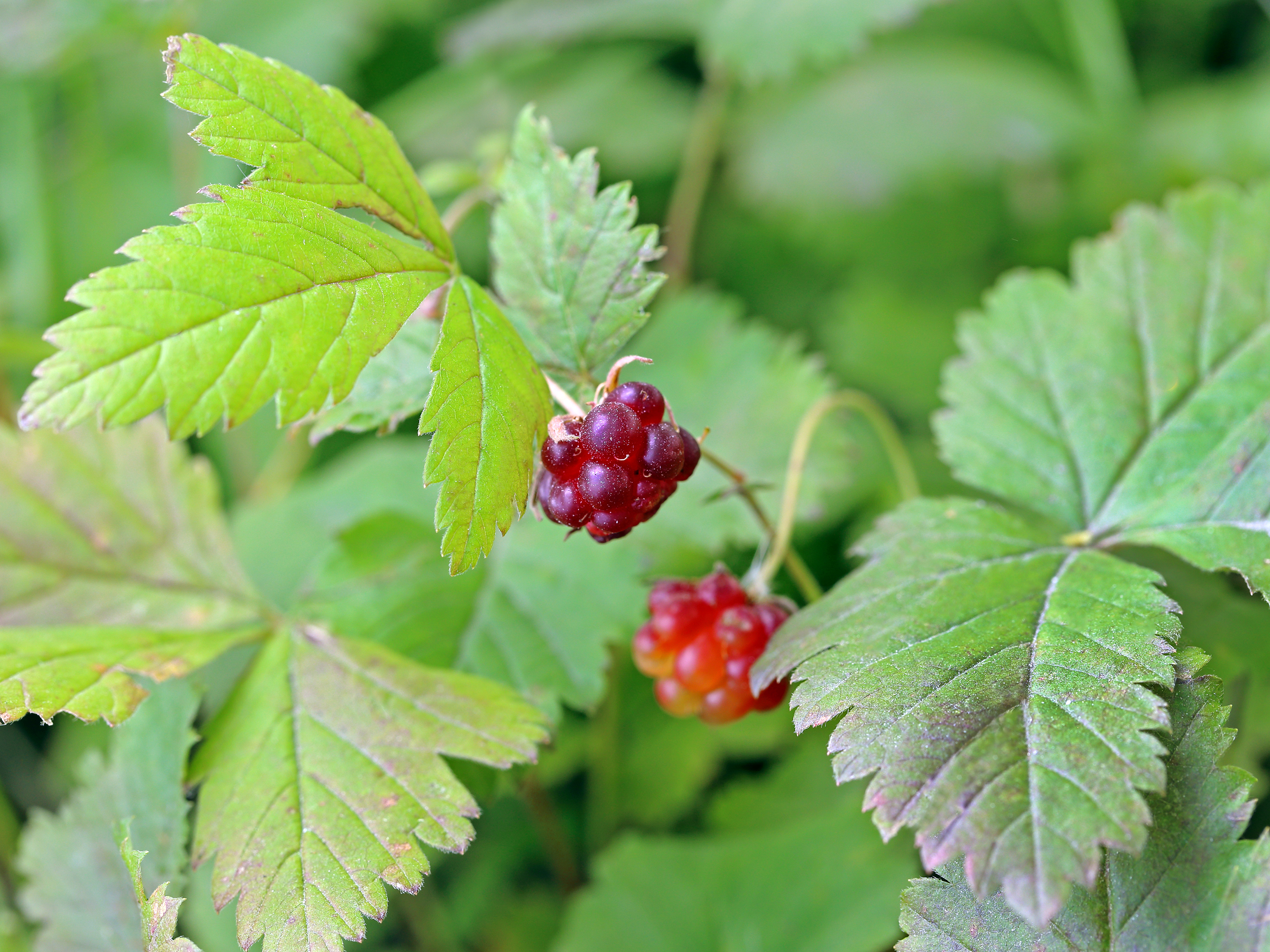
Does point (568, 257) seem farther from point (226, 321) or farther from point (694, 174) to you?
point (694, 174)

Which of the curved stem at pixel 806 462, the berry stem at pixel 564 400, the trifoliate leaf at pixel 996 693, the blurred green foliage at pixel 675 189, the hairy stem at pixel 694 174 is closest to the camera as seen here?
the trifoliate leaf at pixel 996 693

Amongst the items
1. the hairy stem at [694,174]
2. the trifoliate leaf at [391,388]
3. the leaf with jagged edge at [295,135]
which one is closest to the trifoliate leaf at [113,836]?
the trifoliate leaf at [391,388]

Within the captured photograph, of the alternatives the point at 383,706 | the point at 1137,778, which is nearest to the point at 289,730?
the point at 383,706

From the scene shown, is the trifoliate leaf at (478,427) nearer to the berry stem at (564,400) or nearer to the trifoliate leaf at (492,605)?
the berry stem at (564,400)

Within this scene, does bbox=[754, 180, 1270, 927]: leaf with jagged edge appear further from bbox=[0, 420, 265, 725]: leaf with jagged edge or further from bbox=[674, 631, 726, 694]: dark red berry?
bbox=[0, 420, 265, 725]: leaf with jagged edge

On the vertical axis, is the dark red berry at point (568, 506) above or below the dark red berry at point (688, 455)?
below

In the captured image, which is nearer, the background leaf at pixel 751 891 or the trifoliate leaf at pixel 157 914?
the trifoliate leaf at pixel 157 914

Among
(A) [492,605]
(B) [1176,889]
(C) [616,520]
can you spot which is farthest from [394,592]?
(B) [1176,889]
